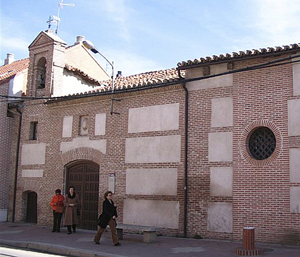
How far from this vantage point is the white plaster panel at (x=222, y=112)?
12.9m

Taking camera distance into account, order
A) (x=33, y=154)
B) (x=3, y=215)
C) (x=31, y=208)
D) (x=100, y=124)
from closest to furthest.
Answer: (x=100, y=124), (x=33, y=154), (x=31, y=208), (x=3, y=215)

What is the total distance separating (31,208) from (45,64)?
667 centimetres

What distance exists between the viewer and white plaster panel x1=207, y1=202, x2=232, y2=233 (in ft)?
41.0

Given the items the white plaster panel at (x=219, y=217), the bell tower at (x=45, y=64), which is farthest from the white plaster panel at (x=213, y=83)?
the bell tower at (x=45, y=64)

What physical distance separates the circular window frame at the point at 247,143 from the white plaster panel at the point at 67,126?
7.70 meters

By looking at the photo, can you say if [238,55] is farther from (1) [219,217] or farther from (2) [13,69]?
(2) [13,69]

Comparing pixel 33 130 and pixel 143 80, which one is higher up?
pixel 143 80

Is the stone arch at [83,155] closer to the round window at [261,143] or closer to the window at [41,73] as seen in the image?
the window at [41,73]

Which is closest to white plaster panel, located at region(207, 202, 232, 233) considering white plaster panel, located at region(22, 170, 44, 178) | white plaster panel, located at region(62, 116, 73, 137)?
white plaster panel, located at region(62, 116, 73, 137)

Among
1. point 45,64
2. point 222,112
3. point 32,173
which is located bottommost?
point 32,173

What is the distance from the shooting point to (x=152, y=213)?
1419 cm

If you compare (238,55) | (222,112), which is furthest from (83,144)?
(238,55)

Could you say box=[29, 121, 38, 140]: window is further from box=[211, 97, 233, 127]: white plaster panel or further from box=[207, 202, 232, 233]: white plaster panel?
box=[207, 202, 232, 233]: white plaster panel

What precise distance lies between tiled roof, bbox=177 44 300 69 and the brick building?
0.03 metres
